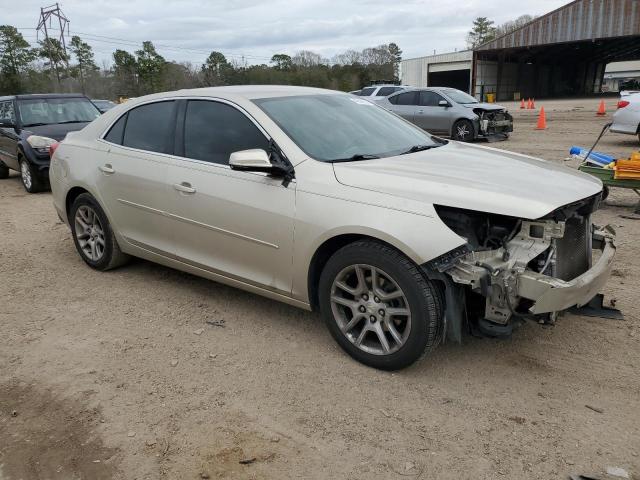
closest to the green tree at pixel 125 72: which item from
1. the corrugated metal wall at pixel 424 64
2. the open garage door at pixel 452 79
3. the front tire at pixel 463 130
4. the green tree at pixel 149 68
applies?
the green tree at pixel 149 68

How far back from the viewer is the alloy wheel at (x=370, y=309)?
326 cm

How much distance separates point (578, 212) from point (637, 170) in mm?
3961

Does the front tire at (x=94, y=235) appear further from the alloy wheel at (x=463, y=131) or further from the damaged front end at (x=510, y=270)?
the alloy wheel at (x=463, y=131)

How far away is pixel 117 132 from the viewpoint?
4.93 m

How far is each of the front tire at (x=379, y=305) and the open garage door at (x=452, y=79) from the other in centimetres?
5391

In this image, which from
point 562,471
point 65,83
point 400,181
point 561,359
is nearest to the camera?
point 562,471

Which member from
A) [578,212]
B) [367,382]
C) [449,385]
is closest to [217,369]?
[367,382]

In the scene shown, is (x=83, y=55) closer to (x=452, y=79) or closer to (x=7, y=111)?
(x=452, y=79)

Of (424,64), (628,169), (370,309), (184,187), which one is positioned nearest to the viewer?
(370,309)

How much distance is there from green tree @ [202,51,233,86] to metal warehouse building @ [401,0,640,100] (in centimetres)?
1850

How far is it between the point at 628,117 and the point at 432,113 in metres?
5.26

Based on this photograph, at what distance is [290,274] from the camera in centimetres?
365

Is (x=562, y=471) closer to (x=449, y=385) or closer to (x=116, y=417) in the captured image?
(x=449, y=385)

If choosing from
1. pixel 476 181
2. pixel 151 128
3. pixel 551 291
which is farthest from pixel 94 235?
pixel 551 291
